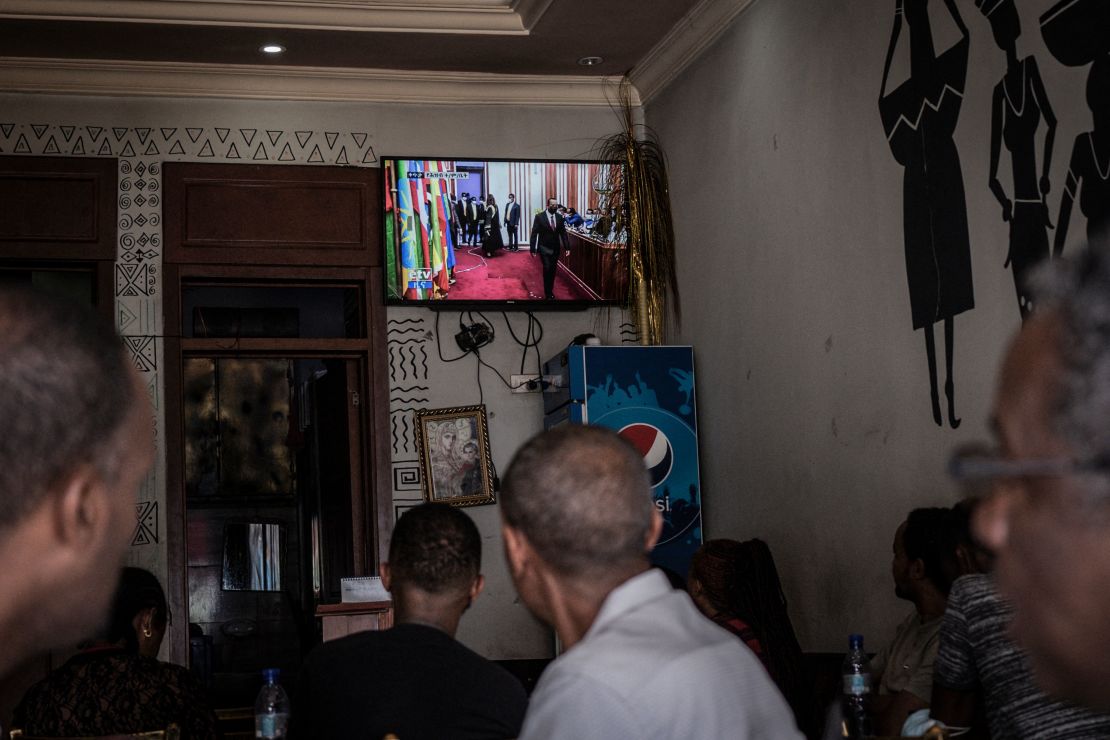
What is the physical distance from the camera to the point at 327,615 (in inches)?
189

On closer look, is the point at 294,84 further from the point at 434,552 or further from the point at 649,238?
the point at 434,552

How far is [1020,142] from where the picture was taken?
12.0ft

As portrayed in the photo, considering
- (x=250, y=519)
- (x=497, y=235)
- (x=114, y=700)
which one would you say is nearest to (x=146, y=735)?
(x=114, y=700)

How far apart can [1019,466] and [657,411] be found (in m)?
5.12

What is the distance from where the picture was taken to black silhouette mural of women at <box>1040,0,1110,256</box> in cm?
329

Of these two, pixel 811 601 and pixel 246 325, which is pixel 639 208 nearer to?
pixel 811 601

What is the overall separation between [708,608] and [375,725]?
1987mm

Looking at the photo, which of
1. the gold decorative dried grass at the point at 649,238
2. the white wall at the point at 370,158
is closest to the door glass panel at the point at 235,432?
the white wall at the point at 370,158

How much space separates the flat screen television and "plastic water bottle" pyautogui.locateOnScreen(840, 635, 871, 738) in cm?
323

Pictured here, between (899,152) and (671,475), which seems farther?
(671,475)

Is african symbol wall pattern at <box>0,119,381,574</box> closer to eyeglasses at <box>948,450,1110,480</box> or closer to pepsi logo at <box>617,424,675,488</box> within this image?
pepsi logo at <box>617,424,675,488</box>

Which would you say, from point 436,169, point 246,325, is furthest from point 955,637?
point 246,325

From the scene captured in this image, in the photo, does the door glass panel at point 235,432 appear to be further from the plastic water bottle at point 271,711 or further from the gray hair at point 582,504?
the gray hair at point 582,504

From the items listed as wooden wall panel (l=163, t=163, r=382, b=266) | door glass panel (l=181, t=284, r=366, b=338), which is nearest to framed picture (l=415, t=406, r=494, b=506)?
wooden wall panel (l=163, t=163, r=382, b=266)
